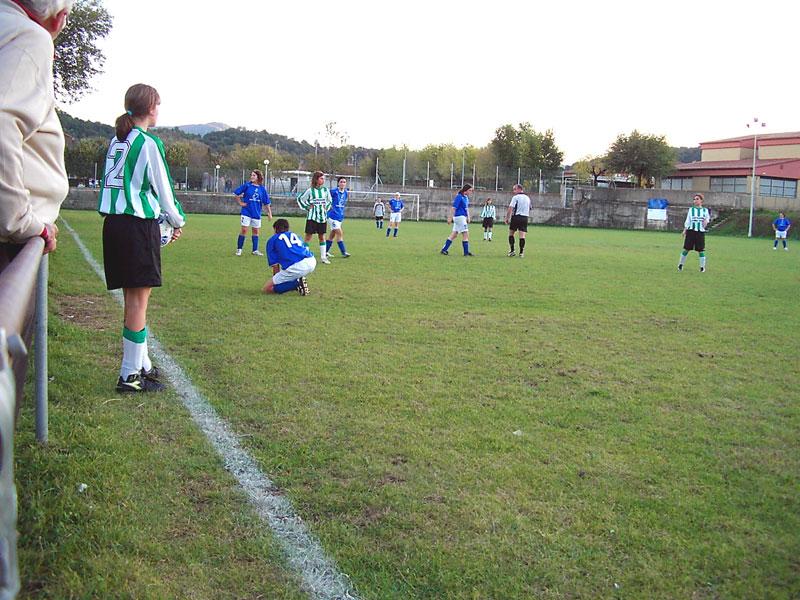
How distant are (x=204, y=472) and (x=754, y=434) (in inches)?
137

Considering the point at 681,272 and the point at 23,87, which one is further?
the point at 681,272

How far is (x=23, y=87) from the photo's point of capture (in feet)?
7.60

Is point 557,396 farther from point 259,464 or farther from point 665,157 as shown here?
point 665,157

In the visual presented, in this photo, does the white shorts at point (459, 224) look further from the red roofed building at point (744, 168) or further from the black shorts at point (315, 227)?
the red roofed building at point (744, 168)

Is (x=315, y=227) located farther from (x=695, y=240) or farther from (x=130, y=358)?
(x=130, y=358)

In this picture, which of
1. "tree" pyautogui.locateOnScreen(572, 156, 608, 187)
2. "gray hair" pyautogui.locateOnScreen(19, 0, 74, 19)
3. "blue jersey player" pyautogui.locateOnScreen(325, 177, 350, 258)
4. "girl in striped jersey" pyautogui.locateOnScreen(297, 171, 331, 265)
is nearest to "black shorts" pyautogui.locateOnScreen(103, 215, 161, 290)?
"gray hair" pyautogui.locateOnScreen(19, 0, 74, 19)

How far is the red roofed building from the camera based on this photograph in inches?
2480

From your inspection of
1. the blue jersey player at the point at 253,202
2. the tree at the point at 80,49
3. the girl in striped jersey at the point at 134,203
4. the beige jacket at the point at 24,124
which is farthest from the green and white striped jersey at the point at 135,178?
the tree at the point at 80,49

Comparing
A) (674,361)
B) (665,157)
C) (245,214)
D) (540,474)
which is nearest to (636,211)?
(665,157)

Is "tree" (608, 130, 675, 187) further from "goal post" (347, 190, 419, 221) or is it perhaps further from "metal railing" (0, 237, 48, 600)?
"metal railing" (0, 237, 48, 600)

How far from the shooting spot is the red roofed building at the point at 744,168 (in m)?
63.0

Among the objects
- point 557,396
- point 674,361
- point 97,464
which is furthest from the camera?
point 674,361

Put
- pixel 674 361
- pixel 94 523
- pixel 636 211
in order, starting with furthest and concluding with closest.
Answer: pixel 636 211, pixel 674 361, pixel 94 523

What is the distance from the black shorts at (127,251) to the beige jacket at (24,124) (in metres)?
2.22
